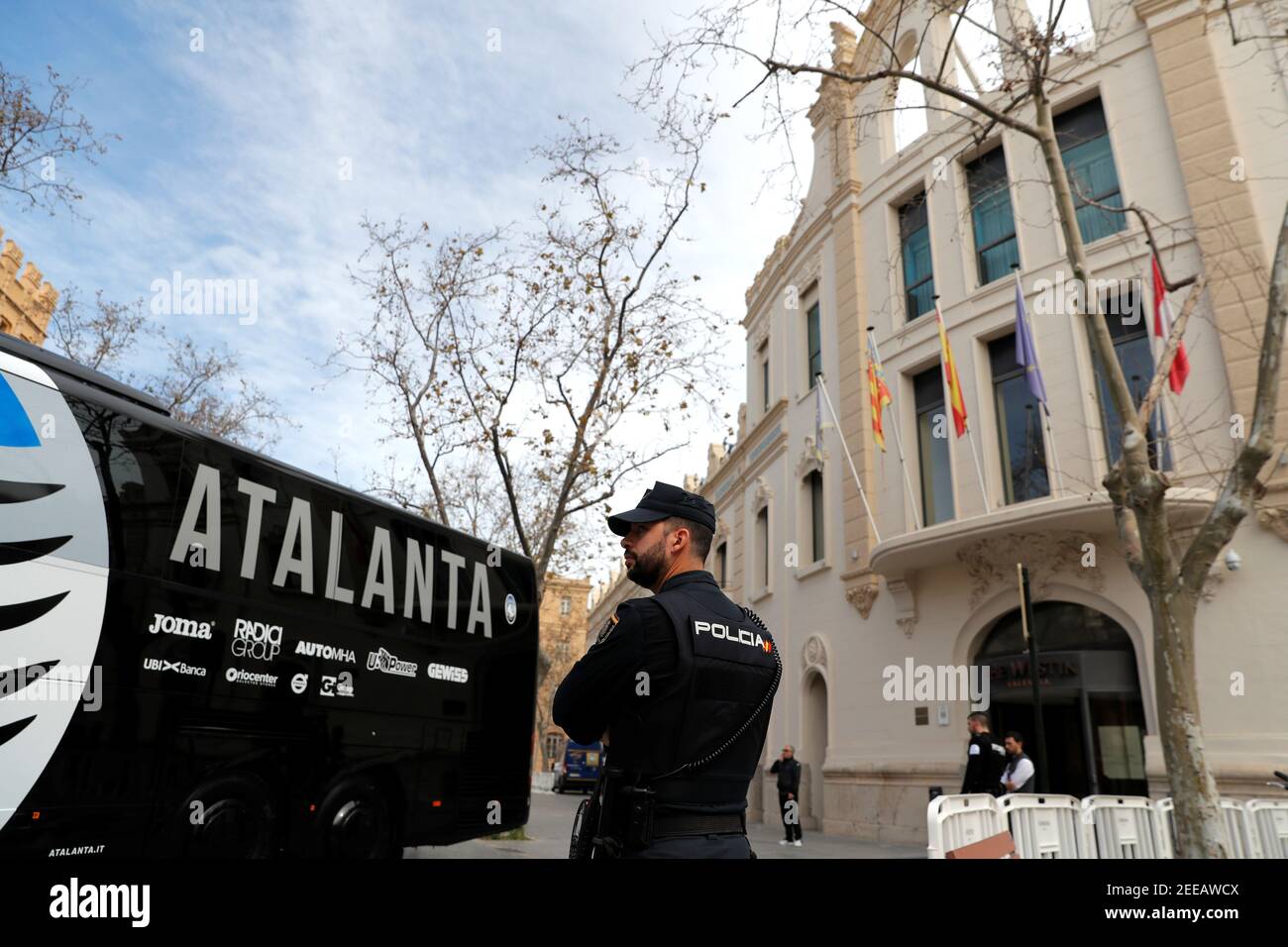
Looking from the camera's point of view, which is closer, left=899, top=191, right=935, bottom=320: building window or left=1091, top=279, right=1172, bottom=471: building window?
left=1091, top=279, right=1172, bottom=471: building window

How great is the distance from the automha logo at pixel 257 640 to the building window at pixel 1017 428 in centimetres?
1177

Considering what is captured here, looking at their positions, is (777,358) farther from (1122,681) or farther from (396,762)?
(396,762)

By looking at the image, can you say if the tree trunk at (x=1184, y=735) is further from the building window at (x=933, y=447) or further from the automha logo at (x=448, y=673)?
the building window at (x=933, y=447)

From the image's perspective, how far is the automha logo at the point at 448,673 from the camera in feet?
24.8

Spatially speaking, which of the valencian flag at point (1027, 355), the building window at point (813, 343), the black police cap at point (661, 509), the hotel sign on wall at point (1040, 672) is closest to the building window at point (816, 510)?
the building window at point (813, 343)

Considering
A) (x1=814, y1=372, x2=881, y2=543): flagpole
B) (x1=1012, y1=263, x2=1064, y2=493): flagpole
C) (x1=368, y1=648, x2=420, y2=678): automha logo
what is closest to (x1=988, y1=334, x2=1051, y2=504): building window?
(x1=1012, y1=263, x2=1064, y2=493): flagpole

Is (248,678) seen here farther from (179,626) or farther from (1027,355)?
(1027,355)

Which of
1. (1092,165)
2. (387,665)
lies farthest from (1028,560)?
(387,665)

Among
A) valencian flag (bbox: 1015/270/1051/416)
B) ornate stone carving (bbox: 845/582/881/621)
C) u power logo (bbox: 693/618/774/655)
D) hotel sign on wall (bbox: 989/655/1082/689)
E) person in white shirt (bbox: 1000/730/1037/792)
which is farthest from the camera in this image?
ornate stone carving (bbox: 845/582/881/621)

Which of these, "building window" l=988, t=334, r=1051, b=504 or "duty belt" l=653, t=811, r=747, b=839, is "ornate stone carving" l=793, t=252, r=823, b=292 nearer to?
"building window" l=988, t=334, r=1051, b=504

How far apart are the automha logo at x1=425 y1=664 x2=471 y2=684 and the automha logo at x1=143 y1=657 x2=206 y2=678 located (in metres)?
2.31

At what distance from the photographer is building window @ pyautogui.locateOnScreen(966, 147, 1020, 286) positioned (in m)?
15.0

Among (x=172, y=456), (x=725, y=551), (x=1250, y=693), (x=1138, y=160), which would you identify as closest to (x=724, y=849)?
(x=172, y=456)
